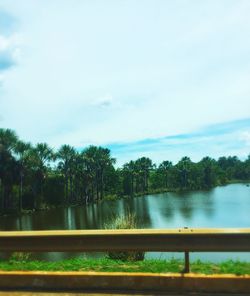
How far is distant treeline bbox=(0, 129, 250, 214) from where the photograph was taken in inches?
2413

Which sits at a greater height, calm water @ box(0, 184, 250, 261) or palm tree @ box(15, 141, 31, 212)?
palm tree @ box(15, 141, 31, 212)

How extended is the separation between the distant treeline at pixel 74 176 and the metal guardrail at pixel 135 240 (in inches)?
2066

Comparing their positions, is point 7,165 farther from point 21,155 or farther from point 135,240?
point 135,240

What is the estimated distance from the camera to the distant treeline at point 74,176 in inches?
2413

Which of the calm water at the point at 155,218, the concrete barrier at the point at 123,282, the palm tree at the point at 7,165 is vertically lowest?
the calm water at the point at 155,218

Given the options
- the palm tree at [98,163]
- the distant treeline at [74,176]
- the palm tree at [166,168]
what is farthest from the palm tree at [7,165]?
the palm tree at [166,168]

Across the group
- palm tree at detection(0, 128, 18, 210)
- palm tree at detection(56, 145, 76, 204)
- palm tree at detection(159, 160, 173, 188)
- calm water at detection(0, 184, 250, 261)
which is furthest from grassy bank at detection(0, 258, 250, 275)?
palm tree at detection(159, 160, 173, 188)

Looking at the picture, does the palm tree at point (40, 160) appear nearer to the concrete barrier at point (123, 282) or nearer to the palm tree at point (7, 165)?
the palm tree at point (7, 165)

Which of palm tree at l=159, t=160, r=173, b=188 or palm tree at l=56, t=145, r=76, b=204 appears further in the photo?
palm tree at l=159, t=160, r=173, b=188

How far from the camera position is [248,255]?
13781 millimetres

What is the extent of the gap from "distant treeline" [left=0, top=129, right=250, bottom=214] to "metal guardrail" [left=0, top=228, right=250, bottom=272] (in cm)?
5248

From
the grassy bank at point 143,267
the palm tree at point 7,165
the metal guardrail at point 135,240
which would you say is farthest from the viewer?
the palm tree at point 7,165

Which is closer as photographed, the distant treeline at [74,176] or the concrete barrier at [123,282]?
the concrete barrier at [123,282]

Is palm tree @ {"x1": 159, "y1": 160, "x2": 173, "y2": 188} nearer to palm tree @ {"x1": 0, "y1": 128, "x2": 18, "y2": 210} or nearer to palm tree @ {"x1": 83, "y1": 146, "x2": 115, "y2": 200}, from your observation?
palm tree @ {"x1": 83, "y1": 146, "x2": 115, "y2": 200}
